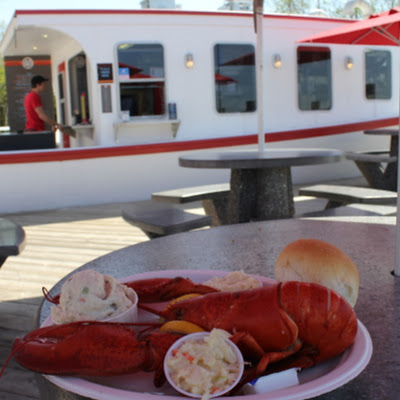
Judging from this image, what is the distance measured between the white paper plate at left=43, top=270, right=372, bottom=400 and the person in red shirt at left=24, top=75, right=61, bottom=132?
309 inches

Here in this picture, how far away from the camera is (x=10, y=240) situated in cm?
265

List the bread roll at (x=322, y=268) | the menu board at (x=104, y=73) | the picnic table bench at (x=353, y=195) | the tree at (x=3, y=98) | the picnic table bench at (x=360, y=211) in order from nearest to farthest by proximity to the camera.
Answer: the bread roll at (x=322, y=268)
the picnic table bench at (x=360, y=211)
the picnic table bench at (x=353, y=195)
the menu board at (x=104, y=73)
the tree at (x=3, y=98)

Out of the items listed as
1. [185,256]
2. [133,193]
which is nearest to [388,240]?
[185,256]

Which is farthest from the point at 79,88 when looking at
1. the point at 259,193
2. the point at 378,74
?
the point at 259,193

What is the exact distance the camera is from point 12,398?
7.27ft

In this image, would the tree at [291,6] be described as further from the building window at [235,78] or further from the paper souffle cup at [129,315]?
the paper souffle cup at [129,315]

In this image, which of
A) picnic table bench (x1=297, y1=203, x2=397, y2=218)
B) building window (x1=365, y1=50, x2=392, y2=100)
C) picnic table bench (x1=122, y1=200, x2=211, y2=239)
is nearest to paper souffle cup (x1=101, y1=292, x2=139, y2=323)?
picnic table bench (x1=122, y1=200, x2=211, y2=239)

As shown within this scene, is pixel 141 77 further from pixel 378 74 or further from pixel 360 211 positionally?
pixel 360 211

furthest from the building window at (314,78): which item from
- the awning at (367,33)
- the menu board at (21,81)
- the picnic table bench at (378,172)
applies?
the menu board at (21,81)

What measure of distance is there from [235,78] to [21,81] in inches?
228

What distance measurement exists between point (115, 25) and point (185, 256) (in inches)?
249

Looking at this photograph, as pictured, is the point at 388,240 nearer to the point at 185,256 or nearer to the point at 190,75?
the point at 185,256

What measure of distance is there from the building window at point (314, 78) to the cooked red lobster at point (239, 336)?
25.4ft

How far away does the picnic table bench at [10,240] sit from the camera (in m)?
2.52
